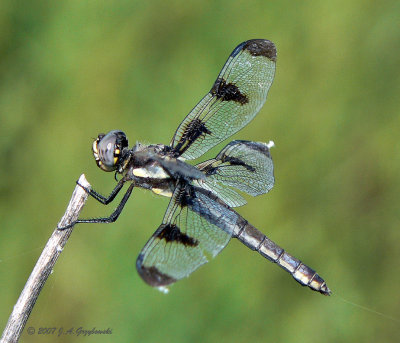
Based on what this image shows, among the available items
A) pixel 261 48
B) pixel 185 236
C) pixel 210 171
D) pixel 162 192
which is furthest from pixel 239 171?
pixel 261 48

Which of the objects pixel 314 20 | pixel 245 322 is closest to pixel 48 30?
pixel 314 20

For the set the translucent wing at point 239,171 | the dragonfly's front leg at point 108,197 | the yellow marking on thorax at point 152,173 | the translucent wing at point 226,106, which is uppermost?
the translucent wing at point 226,106

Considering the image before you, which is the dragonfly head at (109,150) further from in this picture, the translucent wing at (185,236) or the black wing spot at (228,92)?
the black wing spot at (228,92)

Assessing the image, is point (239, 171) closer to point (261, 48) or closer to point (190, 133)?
point (190, 133)

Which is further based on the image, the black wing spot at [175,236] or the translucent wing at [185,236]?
the black wing spot at [175,236]

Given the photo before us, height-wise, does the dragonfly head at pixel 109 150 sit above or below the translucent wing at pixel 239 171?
below

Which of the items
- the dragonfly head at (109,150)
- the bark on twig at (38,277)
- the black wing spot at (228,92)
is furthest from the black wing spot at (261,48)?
the bark on twig at (38,277)
